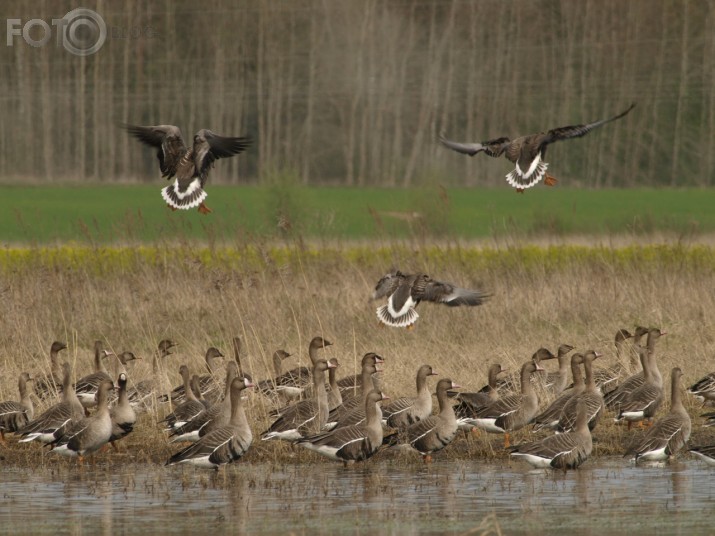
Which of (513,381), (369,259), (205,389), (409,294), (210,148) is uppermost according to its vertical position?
(210,148)

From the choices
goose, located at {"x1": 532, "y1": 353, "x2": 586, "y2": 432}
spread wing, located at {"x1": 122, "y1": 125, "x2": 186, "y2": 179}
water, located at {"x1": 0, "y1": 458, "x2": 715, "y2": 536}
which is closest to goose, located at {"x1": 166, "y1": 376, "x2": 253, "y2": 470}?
water, located at {"x1": 0, "y1": 458, "x2": 715, "y2": 536}

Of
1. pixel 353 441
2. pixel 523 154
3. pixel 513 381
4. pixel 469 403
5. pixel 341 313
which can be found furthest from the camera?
pixel 341 313

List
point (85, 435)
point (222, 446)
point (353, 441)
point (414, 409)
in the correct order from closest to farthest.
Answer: point (222, 446)
point (353, 441)
point (85, 435)
point (414, 409)

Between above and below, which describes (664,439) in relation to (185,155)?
below

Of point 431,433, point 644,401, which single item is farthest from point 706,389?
point 431,433

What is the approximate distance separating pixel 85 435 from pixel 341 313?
29.1 feet

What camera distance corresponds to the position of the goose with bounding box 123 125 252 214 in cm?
1491

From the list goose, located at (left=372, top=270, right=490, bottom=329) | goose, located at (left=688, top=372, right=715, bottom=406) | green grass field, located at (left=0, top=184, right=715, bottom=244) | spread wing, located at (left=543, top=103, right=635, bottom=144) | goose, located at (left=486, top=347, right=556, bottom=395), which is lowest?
green grass field, located at (left=0, top=184, right=715, bottom=244)

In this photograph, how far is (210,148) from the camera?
49.7ft

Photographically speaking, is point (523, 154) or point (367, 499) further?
point (523, 154)

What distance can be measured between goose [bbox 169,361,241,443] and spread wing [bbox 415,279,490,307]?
171 inches

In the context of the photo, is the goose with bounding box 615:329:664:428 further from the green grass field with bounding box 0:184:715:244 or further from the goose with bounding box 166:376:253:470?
the green grass field with bounding box 0:184:715:244

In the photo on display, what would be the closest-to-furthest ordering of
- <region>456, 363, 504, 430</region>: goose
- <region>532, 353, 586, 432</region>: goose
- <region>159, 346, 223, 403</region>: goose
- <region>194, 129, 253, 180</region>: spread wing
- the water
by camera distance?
the water, <region>532, 353, 586, 432</region>: goose, <region>456, 363, 504, 430</region>: goose, <region>159, 346, 223, 403</region>: goose, <region>194, 129, 253, 180</region>: spread wing

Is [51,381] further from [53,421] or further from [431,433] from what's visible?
[431,433]
